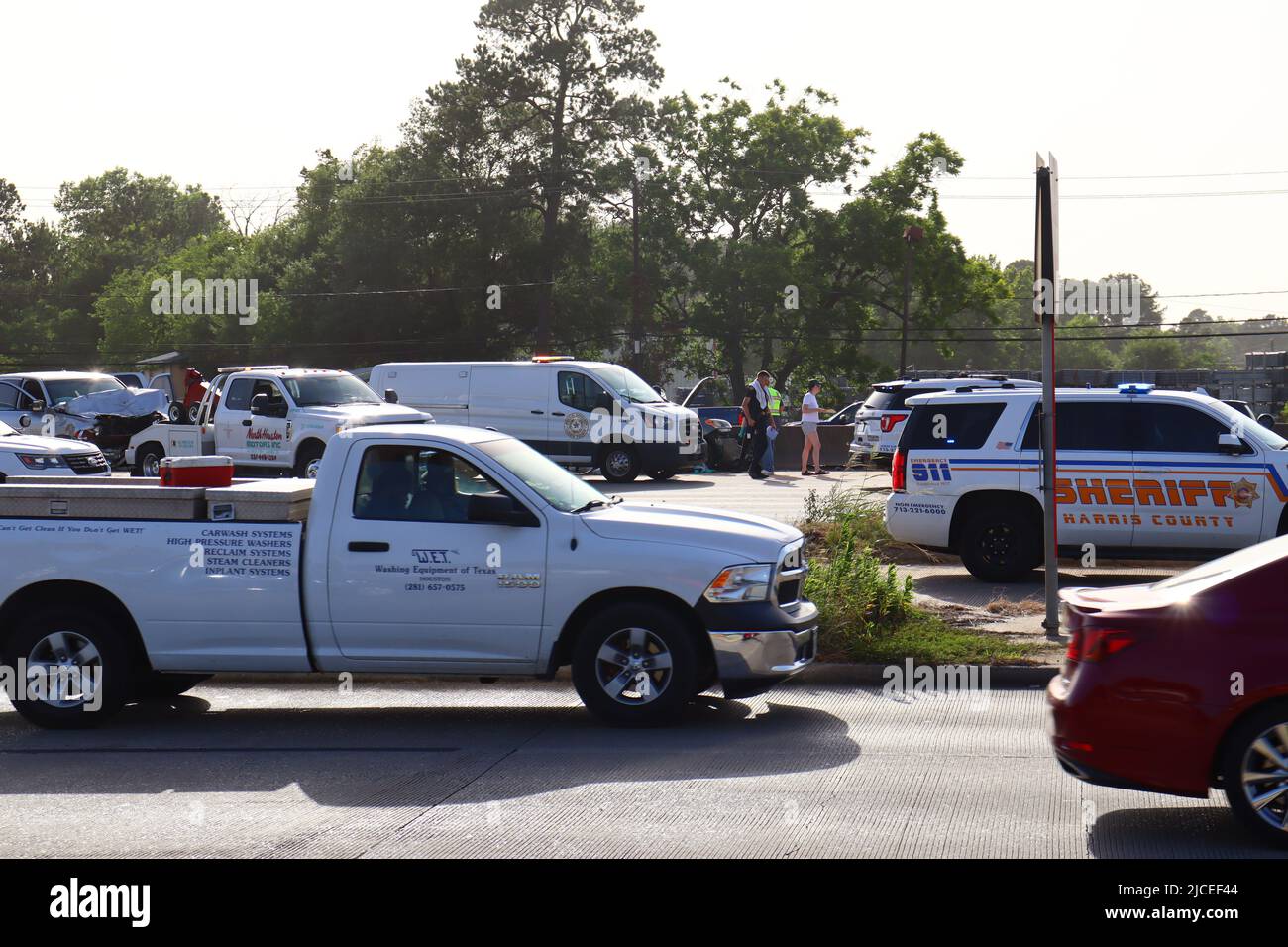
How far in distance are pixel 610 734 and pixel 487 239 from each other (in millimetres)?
52234

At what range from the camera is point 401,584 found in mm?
8602

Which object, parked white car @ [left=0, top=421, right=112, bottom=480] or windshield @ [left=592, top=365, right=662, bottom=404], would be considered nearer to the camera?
parked white car @ [left=0, top=421, right=112, bottom=480]

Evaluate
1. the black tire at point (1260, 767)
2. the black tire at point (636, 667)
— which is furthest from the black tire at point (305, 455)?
the black tire at point (1260, 767)

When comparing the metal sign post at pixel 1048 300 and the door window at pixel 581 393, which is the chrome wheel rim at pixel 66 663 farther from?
the door window at pixel 581 393

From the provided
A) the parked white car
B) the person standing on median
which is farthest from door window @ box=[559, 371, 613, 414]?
the parked white car

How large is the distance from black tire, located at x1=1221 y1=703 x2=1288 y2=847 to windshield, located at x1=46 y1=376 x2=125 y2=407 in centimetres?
2588

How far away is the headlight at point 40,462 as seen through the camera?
65.4 feet

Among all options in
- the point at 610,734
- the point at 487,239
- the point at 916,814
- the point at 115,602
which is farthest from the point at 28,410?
the point at 487,239

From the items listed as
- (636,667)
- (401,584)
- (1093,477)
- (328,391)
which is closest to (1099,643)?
(636,667)

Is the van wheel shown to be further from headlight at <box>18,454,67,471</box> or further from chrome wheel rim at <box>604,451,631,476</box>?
headlight at <box>18,454,67,471</box>

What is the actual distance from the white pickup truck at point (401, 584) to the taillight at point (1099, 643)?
2.47 m

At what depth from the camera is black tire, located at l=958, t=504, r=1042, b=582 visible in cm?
1396
